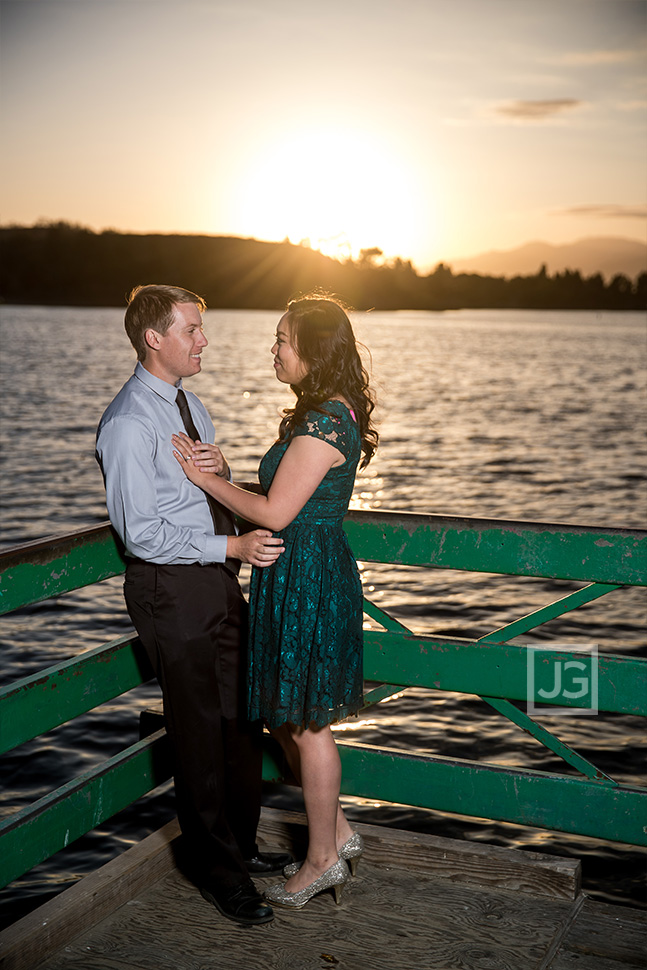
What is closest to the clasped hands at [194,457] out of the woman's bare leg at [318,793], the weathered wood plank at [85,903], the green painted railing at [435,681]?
the green painted railing at [435,681]

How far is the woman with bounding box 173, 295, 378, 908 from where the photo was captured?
3.01 m

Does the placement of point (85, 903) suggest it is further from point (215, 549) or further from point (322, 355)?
point (322, 355)

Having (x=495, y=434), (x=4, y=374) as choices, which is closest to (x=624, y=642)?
(x=495, y=434)

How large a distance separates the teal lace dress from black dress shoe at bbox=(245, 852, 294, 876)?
70 centimetres

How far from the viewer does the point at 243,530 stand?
13.0 feet

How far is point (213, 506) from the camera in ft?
10.9

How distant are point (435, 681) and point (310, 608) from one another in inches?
27.7

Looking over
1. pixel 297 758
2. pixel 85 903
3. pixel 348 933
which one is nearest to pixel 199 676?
pixel 297 758

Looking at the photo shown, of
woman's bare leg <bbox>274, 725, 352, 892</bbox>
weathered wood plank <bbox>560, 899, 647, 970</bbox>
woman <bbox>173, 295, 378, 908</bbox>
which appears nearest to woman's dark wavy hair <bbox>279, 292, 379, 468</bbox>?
woman <bbox>173, 295, 378, 908</bbox>

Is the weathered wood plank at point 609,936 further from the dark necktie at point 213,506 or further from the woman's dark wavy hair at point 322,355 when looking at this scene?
the woman's dark wavy hair at point 322,355

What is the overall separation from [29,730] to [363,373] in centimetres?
149

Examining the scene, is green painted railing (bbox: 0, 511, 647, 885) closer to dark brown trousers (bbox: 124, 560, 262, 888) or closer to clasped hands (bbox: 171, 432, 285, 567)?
dark brown trousers (bbox: 124, 560, 262, 888)

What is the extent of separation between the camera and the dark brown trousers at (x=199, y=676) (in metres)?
3.17

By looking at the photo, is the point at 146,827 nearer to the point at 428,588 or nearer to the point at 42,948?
the point at 42,948
